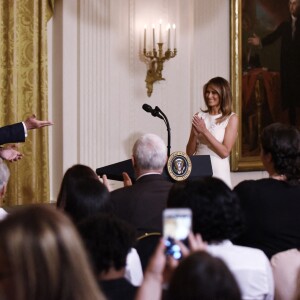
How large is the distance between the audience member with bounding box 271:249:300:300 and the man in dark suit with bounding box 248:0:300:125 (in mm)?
5999

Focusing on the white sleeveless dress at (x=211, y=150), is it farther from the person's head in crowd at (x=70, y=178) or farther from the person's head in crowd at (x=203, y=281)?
the person's head in crowd at (x=203, y=281)

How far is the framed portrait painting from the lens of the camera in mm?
8156

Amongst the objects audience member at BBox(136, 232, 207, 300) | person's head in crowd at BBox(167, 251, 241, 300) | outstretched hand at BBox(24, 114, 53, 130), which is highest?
outstretched hand at BBox(24, 114, 53, 130)

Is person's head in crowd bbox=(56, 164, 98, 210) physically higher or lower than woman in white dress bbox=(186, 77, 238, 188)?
lower

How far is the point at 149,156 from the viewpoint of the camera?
151 inches

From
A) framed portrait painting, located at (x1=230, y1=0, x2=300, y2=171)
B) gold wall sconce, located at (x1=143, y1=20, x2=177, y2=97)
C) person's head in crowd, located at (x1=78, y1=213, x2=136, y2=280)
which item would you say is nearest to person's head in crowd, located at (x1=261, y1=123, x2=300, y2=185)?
person's head in crowd, located at (x1=78, y1=213, x2=136, y2=280)

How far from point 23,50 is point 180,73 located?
2.17 metres

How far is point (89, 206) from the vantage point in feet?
9.67

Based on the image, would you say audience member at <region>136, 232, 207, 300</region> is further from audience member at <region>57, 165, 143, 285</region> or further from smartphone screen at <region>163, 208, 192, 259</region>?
audience member at <region>57, 165, 143, 285</region>

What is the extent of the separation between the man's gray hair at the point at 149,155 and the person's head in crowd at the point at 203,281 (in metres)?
2.30

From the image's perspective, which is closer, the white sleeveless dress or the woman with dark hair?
the woman with dark hair

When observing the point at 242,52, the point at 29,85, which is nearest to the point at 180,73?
the point at 242,52

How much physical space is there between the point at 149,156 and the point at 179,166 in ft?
2.86

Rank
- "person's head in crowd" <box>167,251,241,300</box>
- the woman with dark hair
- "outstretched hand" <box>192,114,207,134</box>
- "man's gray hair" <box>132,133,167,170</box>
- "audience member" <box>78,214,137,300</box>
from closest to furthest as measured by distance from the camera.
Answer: "person's head in crowd" <box>167,251,241,300</box> → "audience member" <box>78,214,137,300</box> → the woman with dark hair → "man's gray hair" <box>132,133,167,170</box> → "outstretched hand" <box>192,114,207,134</box>
